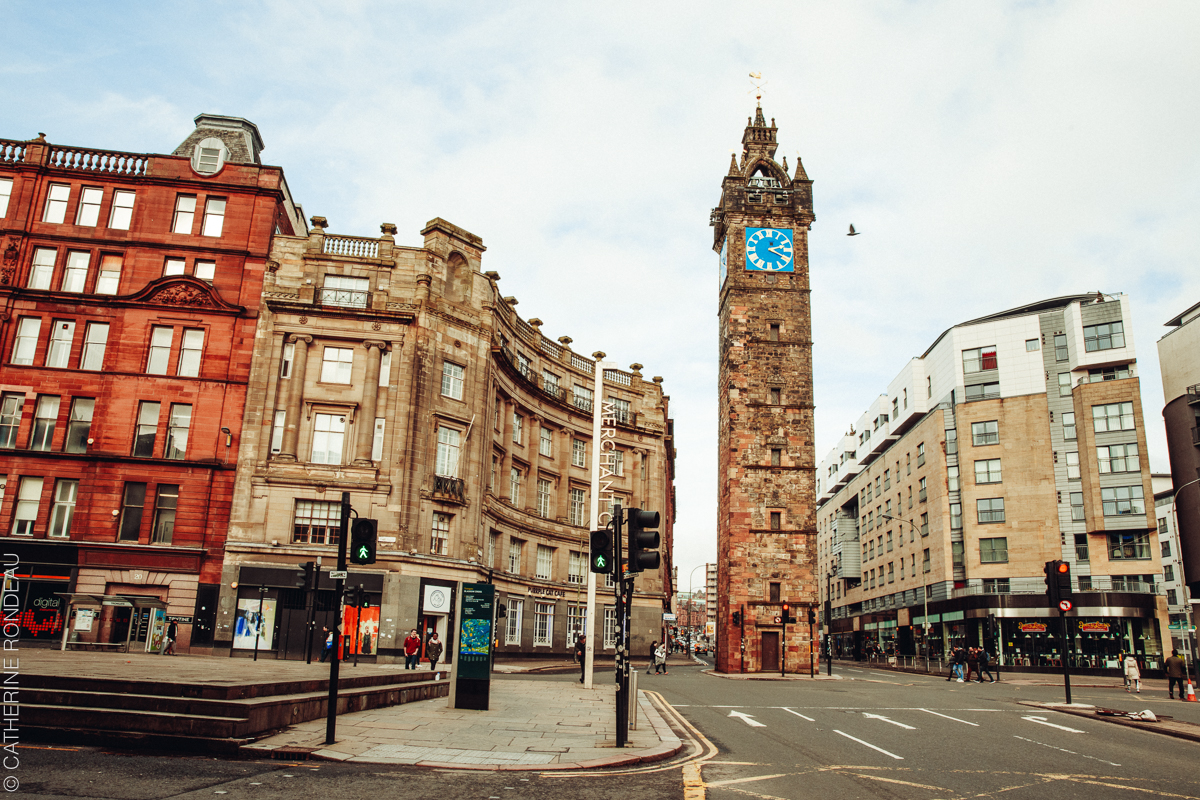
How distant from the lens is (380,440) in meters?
35.4

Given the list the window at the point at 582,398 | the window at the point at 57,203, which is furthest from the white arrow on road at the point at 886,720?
the window at the point at 57,203

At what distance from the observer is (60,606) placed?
32.7 metres

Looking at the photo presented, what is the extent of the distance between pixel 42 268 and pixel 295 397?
1316cm

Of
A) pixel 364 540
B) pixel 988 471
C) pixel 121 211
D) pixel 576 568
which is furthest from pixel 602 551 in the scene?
pixel 988 471

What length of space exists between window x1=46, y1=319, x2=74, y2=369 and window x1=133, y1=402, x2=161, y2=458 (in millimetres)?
4172

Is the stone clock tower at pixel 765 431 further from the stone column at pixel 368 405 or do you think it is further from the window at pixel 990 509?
the stone column at pixel 368 405

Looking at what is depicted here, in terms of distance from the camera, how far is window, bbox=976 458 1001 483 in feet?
198

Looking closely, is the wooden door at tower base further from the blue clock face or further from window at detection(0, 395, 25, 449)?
window at detection(0, 395, 25, 449)

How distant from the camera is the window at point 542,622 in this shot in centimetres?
4522

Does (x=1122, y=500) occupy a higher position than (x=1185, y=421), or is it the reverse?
(x=1185, y=421)

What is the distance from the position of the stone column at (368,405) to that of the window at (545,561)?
50.1 feet

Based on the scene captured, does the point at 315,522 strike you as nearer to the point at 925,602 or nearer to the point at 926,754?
the point at 926,754

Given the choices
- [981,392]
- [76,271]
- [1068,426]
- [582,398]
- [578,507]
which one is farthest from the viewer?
[981,392]

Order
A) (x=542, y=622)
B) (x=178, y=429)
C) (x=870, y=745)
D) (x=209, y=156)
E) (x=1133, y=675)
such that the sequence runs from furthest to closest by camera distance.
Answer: (x=542, y=622)
(x=209, y=156)
(x=178, y=429)
(x=1133, y=675)
(x=870, y=745)
